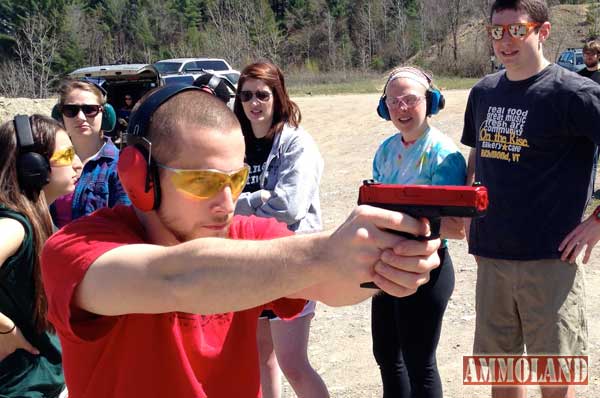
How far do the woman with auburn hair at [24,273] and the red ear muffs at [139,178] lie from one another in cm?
105

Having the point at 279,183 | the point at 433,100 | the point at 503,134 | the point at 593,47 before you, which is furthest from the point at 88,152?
the point at 593,47

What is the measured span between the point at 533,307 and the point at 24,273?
2446mm

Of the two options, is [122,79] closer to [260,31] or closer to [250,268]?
[250,268]

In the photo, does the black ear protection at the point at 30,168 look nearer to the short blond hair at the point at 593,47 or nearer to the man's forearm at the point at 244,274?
the man's forearm at the point at 244,274

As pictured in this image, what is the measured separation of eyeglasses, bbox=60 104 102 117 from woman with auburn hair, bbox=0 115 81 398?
53.5 inches

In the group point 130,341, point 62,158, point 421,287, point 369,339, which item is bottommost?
point 369,339

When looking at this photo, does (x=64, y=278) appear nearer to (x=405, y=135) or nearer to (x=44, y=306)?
(x=44, y=306)

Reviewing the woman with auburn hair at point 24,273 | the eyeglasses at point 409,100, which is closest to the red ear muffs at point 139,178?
the woman with auburn hair at point 24,273

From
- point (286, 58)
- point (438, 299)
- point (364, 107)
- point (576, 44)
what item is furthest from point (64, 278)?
point (286, 58)

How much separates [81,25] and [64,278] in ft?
197

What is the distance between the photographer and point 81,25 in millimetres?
56531

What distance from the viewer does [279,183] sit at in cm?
359

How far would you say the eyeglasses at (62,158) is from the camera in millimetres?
2954

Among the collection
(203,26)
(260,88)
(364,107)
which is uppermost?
(203,26)
